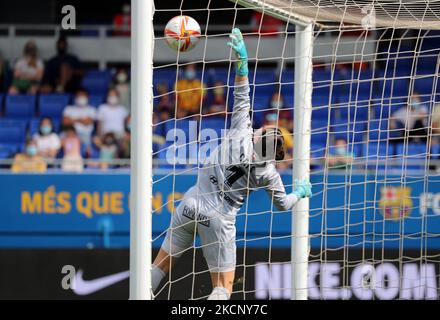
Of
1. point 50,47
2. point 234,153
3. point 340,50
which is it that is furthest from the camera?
point 50,47

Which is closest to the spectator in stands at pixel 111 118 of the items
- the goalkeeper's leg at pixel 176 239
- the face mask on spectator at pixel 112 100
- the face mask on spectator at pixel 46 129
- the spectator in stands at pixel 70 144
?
the face mask on spectator at pixel 112 100

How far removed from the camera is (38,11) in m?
13.6

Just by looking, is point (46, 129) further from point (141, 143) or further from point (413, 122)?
point (141, 143)

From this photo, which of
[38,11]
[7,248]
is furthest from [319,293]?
[38,11]

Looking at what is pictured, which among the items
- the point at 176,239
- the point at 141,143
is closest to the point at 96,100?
the point at 176,239

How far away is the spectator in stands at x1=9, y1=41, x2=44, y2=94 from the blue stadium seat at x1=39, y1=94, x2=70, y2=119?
38 centimetres

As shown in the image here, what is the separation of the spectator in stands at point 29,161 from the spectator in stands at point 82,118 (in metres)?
0.59

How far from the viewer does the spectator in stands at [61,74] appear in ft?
38.9

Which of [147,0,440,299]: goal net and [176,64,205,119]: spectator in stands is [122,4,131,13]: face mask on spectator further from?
[176,64,205,119]: spectator in stands

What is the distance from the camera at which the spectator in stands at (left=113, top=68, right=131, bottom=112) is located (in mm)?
11375

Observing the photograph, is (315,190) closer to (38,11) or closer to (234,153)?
(234,153)

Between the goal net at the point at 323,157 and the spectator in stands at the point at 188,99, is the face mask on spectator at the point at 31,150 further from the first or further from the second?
the spectator in stands at the point at 188,99

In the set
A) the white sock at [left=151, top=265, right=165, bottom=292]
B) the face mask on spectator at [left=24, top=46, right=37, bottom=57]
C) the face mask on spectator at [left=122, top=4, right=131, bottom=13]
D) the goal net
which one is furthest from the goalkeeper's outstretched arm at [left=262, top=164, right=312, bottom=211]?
the face mask on spectator at [left=122, top=4, right=131, bottom=13]
